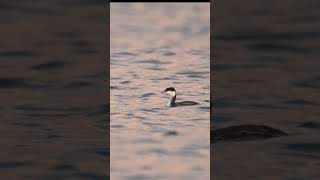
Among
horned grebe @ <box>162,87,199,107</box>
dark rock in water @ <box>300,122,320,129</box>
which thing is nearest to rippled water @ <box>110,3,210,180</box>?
horned grebe @ <box>162,87,199,107</box>

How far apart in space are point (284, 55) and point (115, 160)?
117cm

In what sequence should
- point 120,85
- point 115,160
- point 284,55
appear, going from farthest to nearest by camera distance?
point 284,55 → point 120,85 → point 115,160

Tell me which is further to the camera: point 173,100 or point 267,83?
point 267,83

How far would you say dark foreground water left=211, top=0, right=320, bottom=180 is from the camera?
3.65 m

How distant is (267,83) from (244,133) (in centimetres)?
29

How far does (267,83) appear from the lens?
385 cm

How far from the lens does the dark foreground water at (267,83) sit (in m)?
3.65
